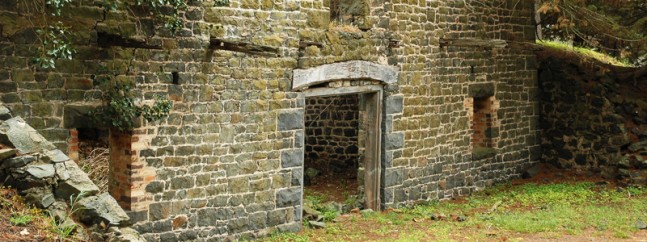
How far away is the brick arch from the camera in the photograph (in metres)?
12.4

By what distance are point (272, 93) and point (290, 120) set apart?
57 centimetres

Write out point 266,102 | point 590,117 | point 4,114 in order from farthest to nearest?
point 590,117
point 266,102
point 4,114

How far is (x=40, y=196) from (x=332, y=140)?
1053cm

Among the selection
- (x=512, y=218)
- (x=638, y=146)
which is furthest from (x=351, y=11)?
(x=638, y=146)

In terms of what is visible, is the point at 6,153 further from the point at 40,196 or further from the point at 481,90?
the point at 481,90

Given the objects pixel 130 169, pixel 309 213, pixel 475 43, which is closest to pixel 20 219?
pixel 130 169

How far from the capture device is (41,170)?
8.12 metres

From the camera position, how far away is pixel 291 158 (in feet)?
40.5

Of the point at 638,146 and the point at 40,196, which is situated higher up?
the point at 638,146

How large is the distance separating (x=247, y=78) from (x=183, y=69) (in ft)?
3.78

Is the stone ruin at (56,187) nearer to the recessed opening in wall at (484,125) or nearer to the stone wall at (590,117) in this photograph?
the recessed opening in wall at (484,125)

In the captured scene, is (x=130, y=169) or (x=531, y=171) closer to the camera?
(x=130, y=169)

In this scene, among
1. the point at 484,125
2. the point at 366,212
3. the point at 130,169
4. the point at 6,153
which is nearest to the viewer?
the point at 6,153

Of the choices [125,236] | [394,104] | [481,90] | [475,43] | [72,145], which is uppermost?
[475,43]
